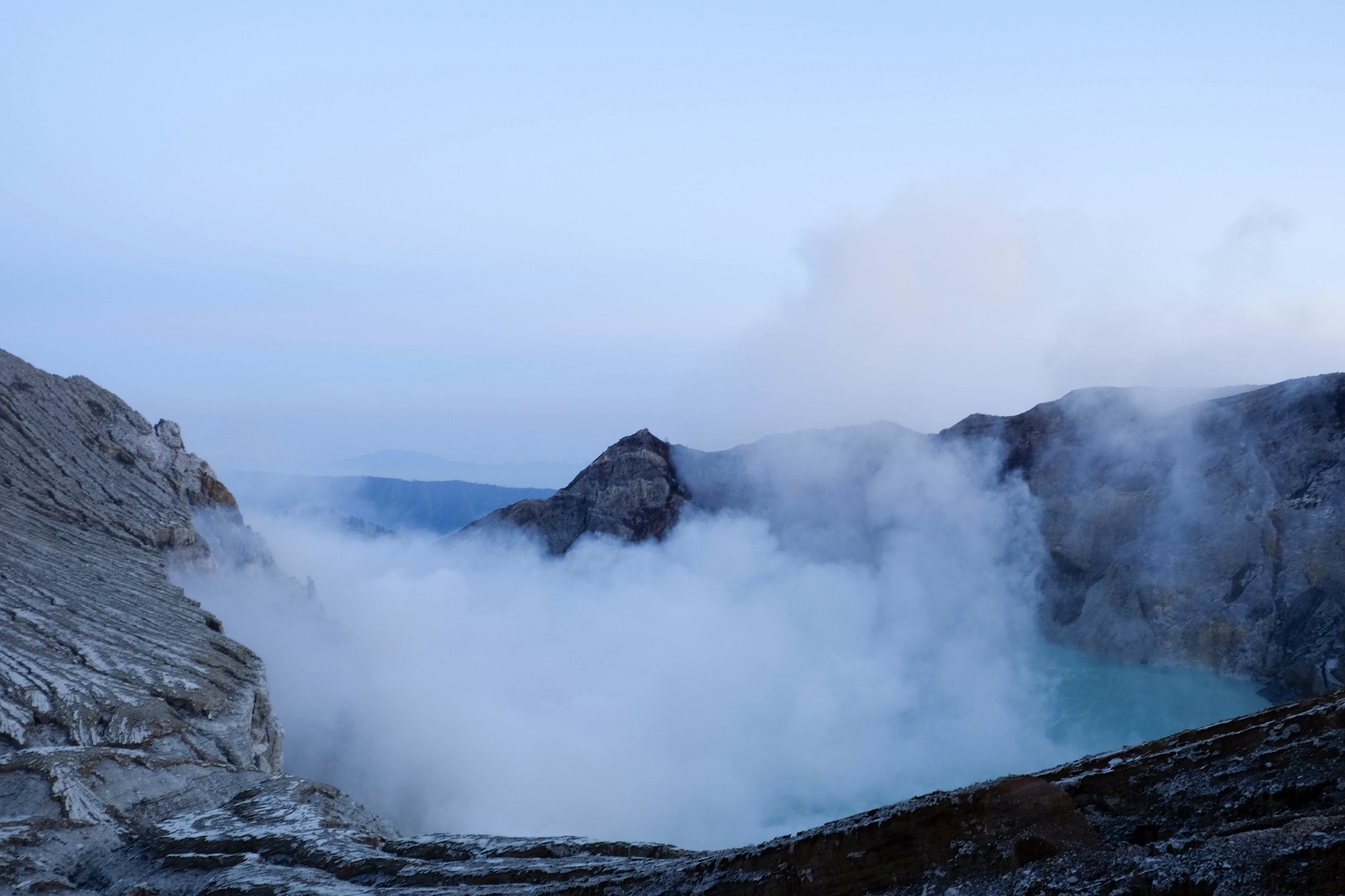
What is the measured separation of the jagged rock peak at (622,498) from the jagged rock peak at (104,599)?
85.8 feet

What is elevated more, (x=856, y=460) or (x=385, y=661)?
(x=856, y=460)

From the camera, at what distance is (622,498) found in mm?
59219

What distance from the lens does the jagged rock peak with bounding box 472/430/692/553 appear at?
59.3 meters

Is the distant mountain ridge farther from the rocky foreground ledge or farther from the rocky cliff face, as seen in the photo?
the rocky foreground ledge

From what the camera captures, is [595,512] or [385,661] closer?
[385,661]

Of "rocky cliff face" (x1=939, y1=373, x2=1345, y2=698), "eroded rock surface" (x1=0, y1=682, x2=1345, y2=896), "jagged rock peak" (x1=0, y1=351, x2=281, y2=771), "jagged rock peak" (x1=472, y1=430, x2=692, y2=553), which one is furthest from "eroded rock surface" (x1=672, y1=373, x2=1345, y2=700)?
"jagged rock peak" (x1=0, y1=351, x2=281, y2=771)

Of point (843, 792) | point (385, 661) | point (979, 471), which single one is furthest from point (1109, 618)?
point (385, 661)

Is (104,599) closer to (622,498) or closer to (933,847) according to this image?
(933,847)

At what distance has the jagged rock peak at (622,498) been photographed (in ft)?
195

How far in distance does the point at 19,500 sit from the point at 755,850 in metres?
26.7

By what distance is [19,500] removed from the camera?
25656mm

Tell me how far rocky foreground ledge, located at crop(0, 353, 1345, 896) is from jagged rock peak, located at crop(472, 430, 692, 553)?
3702 centimetres

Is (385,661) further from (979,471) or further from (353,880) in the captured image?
(353,880)

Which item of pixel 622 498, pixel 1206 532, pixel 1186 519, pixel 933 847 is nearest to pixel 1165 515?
pixel 1186 519
